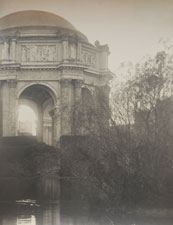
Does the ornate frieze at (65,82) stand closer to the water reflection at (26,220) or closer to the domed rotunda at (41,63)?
the domed rotunda at (41,63)

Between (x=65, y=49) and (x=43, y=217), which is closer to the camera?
(x=43, y=217)

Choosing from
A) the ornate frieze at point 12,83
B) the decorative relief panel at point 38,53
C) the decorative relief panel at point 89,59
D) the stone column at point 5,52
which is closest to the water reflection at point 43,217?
the decorative relief panel at point 38,53

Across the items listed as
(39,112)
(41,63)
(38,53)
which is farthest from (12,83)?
(39,112)

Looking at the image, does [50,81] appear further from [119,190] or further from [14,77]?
[119,190]

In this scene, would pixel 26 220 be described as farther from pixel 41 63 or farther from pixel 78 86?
pixel 78 86

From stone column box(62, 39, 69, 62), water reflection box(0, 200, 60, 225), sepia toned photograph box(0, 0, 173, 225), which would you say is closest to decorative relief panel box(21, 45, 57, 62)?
stone column box(62, 39, 69, 62)

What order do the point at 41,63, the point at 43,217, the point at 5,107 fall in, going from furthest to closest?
1. the point at 5,107
2. the point at 41,63
3. the point at 43,217
